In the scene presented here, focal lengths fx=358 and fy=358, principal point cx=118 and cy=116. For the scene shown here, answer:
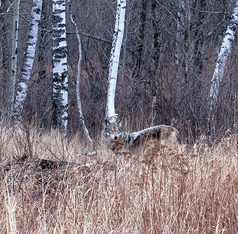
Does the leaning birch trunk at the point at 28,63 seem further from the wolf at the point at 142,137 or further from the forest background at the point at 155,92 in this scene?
the wolf at the point at 142,137

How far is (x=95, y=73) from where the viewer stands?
34.9 feet

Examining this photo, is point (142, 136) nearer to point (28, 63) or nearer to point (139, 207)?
point (139, 207)

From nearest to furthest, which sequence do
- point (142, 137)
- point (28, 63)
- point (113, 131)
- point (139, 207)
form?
point (139, 207)
point (113, 131)
point (142, 137)
point (28, 63)

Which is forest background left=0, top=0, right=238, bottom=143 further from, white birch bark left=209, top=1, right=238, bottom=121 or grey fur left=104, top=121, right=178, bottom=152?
grey fur left=104, top=121, right=178, bottom=152

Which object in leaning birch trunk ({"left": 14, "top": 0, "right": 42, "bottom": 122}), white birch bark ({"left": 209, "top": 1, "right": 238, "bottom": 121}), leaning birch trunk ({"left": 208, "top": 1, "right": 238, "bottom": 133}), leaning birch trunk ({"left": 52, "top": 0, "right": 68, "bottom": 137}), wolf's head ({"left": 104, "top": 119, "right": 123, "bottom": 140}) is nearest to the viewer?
wolf's head ({"left": 104, "top": 119, "right": 123, "bottom": 140})

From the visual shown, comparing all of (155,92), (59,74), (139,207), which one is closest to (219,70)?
(155,92)

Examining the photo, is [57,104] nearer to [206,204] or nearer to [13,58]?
[13,58]

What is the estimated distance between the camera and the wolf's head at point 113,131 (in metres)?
6.45

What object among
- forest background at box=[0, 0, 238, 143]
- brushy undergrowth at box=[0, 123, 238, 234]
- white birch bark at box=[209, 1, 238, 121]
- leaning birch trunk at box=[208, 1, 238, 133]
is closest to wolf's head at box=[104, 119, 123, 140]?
forest background at box=[0, 0, 238, 143]

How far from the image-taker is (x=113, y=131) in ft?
21.2

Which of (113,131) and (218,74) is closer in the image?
(113,131)

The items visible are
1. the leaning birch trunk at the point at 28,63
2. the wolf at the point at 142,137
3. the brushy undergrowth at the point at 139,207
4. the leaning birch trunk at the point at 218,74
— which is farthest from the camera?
the leaning birch trunk at the point at 28,63

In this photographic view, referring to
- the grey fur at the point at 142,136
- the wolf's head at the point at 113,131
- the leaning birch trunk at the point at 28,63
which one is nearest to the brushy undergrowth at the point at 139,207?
the wolf's head at the point at 113,131

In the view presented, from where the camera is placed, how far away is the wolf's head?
21.1ft
